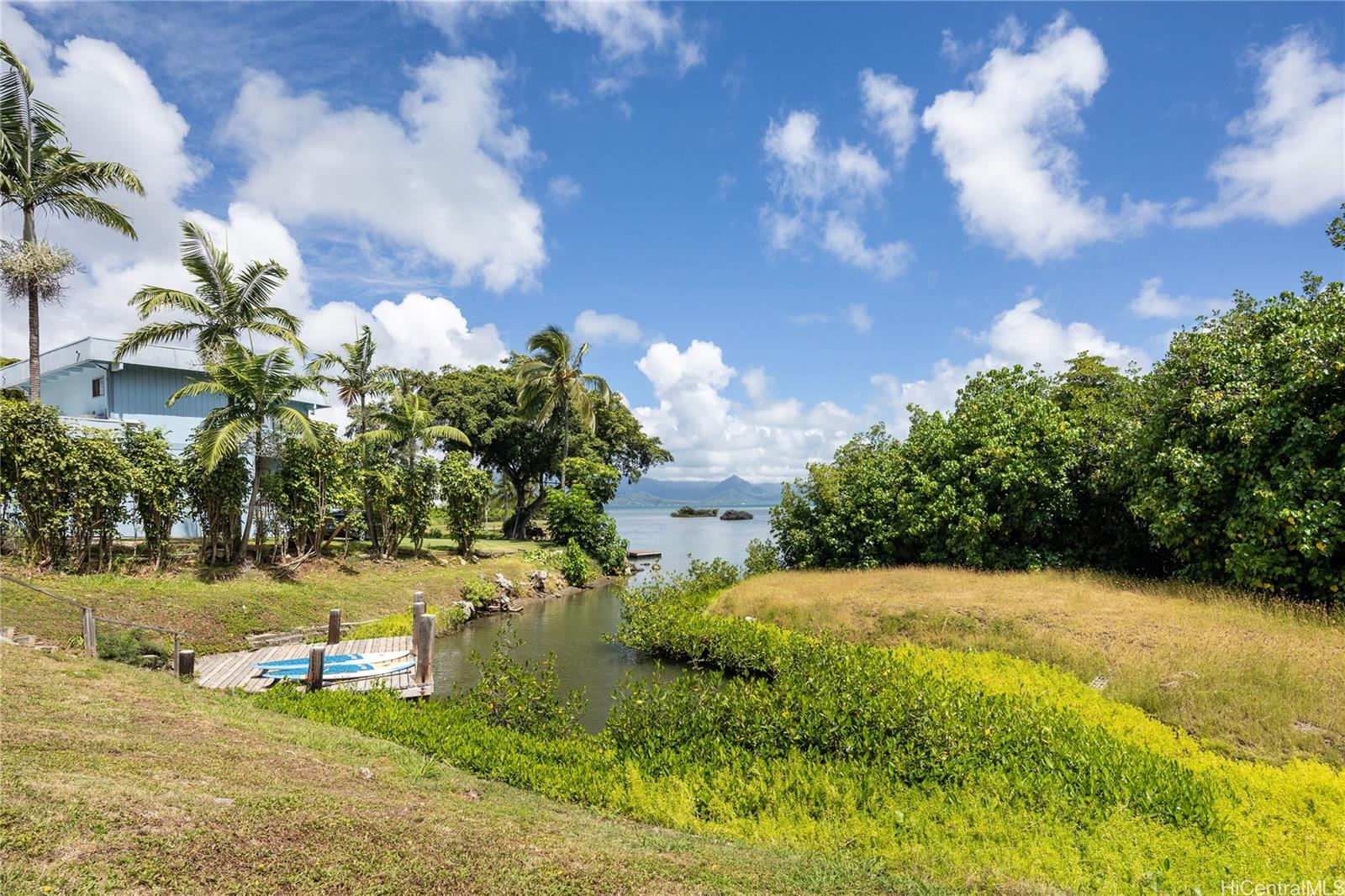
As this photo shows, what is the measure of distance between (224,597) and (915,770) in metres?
17.7

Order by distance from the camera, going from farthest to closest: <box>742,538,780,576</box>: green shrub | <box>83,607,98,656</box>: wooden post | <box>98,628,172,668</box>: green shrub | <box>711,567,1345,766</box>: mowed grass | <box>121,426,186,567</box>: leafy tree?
<box>742,538,780,576</box>: green shrub, <box>121,426,186,567</box>: leafy tree, <box>98,628,172,668</box>: green shrub, <box>83,607,98,656</box>: wooden post, <box>711,567,1345,766</box>: mowed grass

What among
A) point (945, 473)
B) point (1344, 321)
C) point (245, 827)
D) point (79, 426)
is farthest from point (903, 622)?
point (79, 426)

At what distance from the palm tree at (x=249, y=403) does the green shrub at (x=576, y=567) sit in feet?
47.7

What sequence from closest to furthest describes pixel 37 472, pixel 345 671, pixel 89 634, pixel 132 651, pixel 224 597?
pixel 89 634
pixel 132 651
pixel 345 671
pixel 37 472
pixel 224 597

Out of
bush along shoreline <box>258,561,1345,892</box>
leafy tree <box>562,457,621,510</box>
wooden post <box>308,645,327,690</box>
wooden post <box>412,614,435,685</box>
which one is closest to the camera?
bush along shoreline <box>258,561,1345,892</box>

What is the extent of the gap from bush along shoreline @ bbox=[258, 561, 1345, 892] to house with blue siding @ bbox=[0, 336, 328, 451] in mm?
21697

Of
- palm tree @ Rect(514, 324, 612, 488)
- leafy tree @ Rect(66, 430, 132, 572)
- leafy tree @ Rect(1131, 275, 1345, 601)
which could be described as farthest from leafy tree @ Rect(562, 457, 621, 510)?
leafy tree @ Rect(1131, 275, 1345, 601)

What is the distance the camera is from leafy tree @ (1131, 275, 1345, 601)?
13.1m

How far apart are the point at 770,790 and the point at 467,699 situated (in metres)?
6.32

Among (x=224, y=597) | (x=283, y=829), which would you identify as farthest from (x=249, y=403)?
(x=283, y=829)

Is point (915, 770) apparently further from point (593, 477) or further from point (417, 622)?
point (593, 477)

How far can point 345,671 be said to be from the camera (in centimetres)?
1301

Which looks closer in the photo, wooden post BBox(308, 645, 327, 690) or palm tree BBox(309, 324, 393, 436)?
wooden post BBox(308, 645, 327, 690)

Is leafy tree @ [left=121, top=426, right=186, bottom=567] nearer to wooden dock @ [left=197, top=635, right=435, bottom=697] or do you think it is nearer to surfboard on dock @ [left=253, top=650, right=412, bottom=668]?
wooden dock @ [left=197, top=635, right=435, bottom=697]
